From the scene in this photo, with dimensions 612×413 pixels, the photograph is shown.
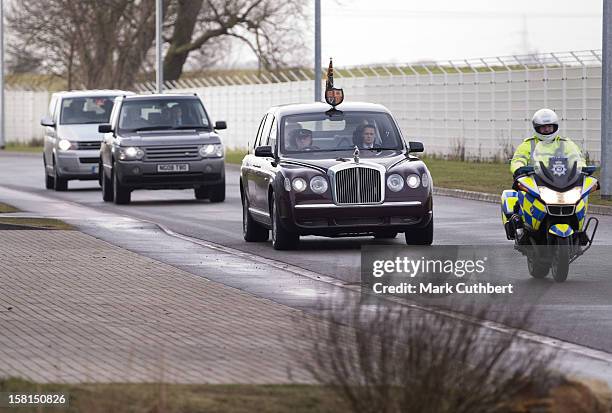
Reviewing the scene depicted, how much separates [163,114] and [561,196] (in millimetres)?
15828

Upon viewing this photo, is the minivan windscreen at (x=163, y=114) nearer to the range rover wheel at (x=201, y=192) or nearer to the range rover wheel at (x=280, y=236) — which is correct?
the range rover wheel at (x=201, y=192)

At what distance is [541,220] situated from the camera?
14750 millimetres

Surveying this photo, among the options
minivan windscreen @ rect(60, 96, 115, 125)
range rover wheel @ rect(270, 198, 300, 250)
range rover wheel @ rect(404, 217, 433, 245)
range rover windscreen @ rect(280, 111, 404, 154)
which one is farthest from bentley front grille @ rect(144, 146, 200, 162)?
range rover wheel @ rect(404, 217, 433, 245)

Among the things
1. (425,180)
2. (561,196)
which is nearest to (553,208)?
(561,196)

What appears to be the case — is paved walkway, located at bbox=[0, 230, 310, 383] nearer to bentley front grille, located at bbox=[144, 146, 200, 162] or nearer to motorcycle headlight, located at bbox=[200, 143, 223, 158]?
bentley front grille, located at bbox=[144, 146, 200, 162]

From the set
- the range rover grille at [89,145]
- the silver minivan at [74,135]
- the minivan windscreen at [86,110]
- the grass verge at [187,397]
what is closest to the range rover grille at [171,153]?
the silver minivan at [74,135]

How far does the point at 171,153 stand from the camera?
28625 millimetres

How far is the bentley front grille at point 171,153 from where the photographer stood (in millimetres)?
28578

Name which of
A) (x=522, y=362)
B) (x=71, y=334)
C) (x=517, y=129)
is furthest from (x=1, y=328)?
(x=517, y=129)

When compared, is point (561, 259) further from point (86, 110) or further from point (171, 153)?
point (86, 110)

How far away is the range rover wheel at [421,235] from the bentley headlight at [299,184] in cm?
134

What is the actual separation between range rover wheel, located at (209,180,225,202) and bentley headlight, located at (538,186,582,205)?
48.8 ft

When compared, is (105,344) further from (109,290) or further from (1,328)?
(109,290)

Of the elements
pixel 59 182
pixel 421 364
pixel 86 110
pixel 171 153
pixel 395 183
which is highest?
pixel 421 364
